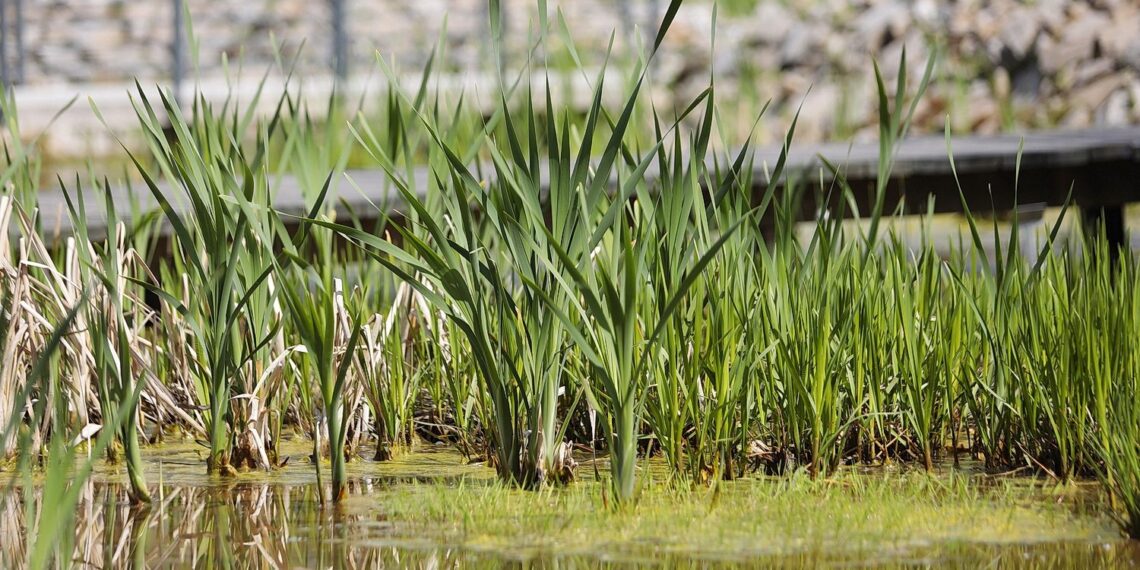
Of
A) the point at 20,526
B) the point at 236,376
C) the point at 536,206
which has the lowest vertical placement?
the point at 20,526

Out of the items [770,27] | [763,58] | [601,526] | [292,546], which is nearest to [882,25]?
[763,58]

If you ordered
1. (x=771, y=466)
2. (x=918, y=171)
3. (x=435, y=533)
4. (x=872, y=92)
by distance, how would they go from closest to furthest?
1. (x=435, y=533)
2. (x=771, y=466)
3. (x=918, y=171)
4. (x=872, y=92)

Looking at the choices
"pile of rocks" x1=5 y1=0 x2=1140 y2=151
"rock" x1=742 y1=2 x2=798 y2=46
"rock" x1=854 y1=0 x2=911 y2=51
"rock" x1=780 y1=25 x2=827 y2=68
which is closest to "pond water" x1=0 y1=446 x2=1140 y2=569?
"pile of rocks" x1=5 y1=0 x2=1140 y2=151

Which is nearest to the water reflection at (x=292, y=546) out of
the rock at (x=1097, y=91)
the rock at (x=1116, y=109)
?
the rock at (x=1116, y=109)

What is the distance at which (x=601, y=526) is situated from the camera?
6.03ft

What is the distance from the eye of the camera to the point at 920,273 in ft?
8.08

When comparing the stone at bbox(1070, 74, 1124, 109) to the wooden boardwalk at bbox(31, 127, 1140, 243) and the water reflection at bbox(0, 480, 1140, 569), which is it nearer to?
A: the wooden boardwalk at bbox(31, 127, 1140, 243)

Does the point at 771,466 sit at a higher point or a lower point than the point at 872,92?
lower

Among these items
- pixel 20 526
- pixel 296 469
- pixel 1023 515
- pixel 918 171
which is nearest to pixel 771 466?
pixel 1023 515

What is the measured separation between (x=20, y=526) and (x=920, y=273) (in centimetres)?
159

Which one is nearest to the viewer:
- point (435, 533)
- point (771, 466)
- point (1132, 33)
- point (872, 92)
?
point (435, 533)

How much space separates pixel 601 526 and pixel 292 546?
43 centimetres

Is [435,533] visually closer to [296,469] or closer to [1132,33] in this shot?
[296,469]

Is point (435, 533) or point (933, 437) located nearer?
point (435, 533)
